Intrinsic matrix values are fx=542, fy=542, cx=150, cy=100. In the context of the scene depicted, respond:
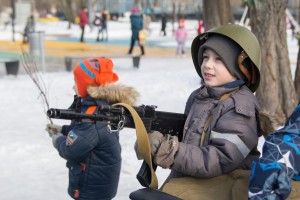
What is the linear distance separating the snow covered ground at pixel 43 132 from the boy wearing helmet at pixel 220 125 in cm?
172

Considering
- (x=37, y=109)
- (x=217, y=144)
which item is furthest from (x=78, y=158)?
(x=37, y=109)

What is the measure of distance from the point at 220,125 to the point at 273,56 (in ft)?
17.1

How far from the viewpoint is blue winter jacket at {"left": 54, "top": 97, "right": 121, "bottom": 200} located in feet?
11.2

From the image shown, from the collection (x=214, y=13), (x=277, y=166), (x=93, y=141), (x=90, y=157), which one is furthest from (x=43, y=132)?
(x=277, y=166)

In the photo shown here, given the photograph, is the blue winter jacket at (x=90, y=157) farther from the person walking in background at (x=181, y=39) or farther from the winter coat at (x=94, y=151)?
the person walking in background at (x=181, y=39)

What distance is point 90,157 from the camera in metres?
3.52

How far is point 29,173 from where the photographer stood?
5.61 metres

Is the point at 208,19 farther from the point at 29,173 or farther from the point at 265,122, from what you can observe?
the point at 265,122

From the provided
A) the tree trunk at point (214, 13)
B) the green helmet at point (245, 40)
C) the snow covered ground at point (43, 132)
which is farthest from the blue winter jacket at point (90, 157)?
the tree trunk at point (214, 13)

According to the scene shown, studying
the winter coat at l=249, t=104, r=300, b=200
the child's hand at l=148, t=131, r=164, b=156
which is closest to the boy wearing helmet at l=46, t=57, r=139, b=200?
the child's hand at l=148, t=131, r=164, b=156

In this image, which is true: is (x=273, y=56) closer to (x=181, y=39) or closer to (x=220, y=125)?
(x=220, y=125)

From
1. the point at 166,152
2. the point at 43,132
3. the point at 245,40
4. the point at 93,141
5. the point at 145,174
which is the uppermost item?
the point at 245,40

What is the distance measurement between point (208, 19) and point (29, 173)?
6.38 m

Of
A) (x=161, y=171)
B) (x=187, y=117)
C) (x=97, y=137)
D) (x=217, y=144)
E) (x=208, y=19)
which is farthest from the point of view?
(x=208, y=19)
